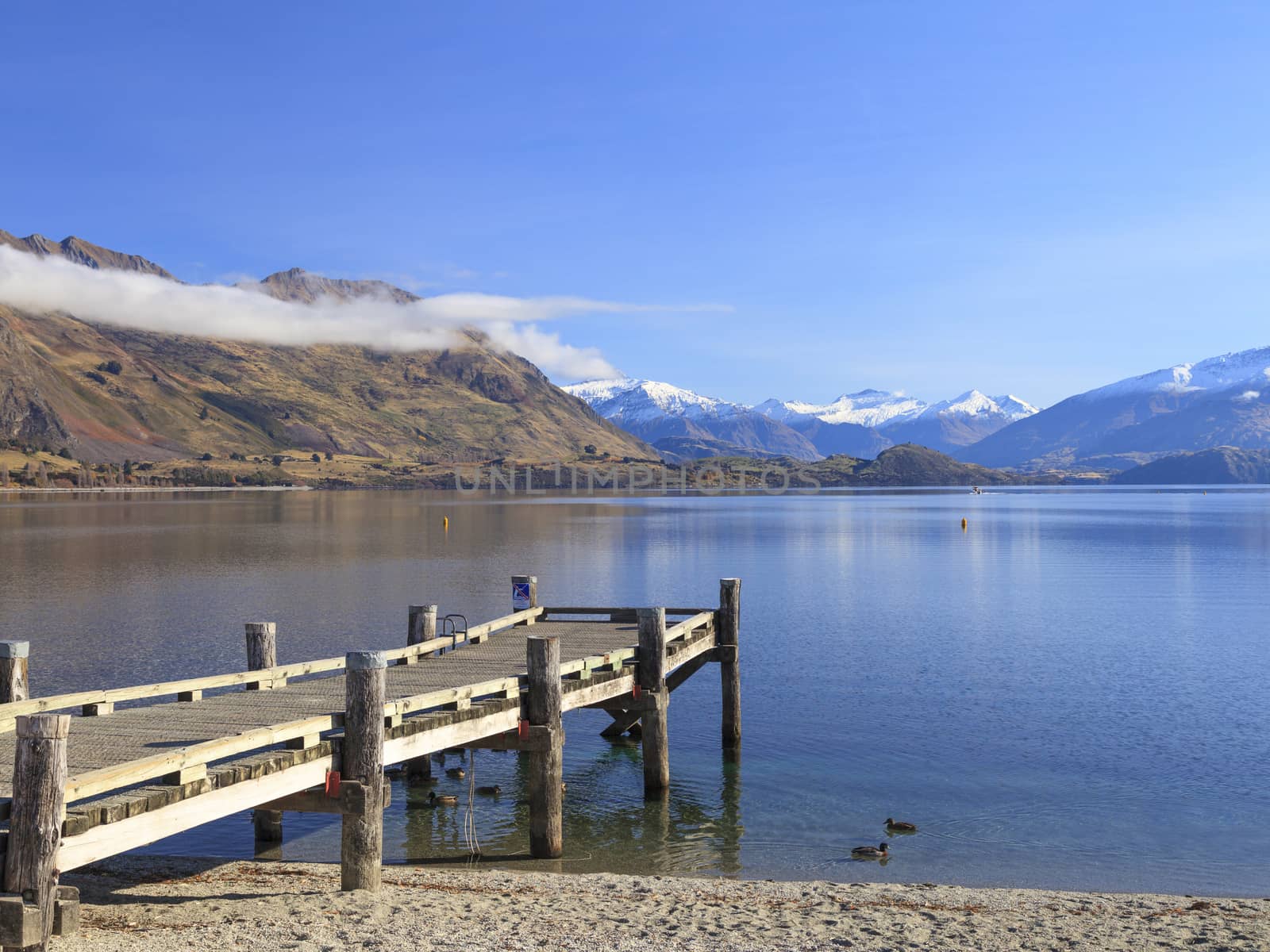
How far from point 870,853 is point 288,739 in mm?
10441

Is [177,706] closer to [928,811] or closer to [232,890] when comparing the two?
[232,890]

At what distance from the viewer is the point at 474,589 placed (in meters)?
60.6

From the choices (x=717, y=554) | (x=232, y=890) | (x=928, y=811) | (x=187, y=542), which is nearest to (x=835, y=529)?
(x=717, y=554)

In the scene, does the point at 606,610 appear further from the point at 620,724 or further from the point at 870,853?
the point at 870,853

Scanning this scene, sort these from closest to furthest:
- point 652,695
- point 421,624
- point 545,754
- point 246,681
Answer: point 545,754 < point 246,681 < point 652,695 < point 421,624

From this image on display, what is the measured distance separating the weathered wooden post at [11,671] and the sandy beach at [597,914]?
10.1 feet

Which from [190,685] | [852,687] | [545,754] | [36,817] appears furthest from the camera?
[852,687]

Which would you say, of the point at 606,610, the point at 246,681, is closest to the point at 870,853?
the point at 606,610

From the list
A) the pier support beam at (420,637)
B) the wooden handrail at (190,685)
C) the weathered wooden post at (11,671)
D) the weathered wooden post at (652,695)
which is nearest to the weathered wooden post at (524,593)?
the wooden handrail at (190,685)

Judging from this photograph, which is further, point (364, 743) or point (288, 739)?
point (364, 743)

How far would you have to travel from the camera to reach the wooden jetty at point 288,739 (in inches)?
459

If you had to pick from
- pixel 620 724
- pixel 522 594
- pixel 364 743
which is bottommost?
pixel 620 724

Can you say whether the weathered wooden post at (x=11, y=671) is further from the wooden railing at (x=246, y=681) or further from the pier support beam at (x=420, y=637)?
the pier support beam at (x=420, y=637)

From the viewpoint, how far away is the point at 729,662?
2844 cm
